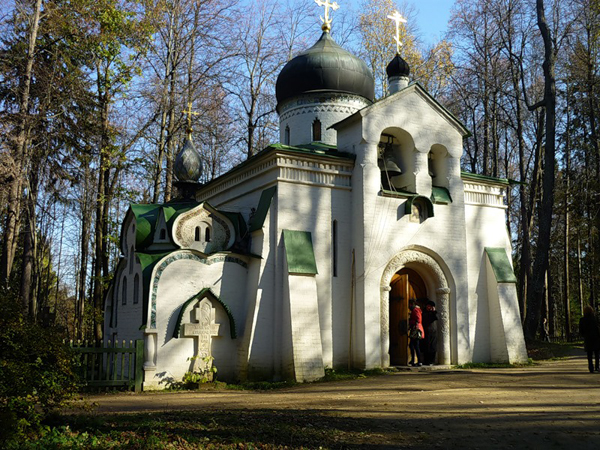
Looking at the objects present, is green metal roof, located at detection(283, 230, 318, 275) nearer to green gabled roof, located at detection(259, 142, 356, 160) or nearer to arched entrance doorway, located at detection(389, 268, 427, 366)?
green gabled roof, located at detection(259, 142, 356, 160)

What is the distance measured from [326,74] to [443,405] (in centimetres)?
1156

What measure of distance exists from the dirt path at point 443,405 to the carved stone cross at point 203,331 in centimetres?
129

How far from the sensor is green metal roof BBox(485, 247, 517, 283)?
15.5 meters

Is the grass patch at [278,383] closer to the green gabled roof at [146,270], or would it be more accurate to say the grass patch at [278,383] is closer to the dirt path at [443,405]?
the dirt path at [443,405]

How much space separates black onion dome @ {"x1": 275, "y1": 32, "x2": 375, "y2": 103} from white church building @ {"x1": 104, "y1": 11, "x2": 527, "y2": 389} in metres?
1.66

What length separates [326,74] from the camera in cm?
1780

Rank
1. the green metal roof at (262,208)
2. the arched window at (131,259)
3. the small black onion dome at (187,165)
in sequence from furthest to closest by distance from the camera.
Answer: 1. the small black onion dome at (187,165)
2. the arched window at (131,259)
3. the green metal roof at (262,208)

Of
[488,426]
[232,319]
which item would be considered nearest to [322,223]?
[232,319]

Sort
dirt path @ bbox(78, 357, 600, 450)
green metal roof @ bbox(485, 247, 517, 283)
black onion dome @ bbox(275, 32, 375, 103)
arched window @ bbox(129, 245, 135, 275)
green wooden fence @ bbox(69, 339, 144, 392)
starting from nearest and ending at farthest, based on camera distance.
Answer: dirt path @ bbox(78, 357, 600, 450)
green wooden fence @ bbox(69, 339, 144, 392)
arched window @ bbox(129, 245, 135, 275)
green metal roof @ bbox(485, 247, 517, 283)
black onion dome @ bbox(275, 32, 375, 103)

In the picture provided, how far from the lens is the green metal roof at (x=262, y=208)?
13.6 meters

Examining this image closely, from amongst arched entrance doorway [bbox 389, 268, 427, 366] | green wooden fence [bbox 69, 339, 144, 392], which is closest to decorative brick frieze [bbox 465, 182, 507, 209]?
arched entrance doorway [bbox 389, 268, 427, 366]

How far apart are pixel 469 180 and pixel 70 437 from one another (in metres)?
12.8

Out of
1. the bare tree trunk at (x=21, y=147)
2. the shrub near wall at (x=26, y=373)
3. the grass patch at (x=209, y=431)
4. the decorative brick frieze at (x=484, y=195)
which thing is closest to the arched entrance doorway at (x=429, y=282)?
the decorative brick frieze at (x=484, y=195)

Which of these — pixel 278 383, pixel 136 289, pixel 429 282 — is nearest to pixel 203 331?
pixel 278 383
